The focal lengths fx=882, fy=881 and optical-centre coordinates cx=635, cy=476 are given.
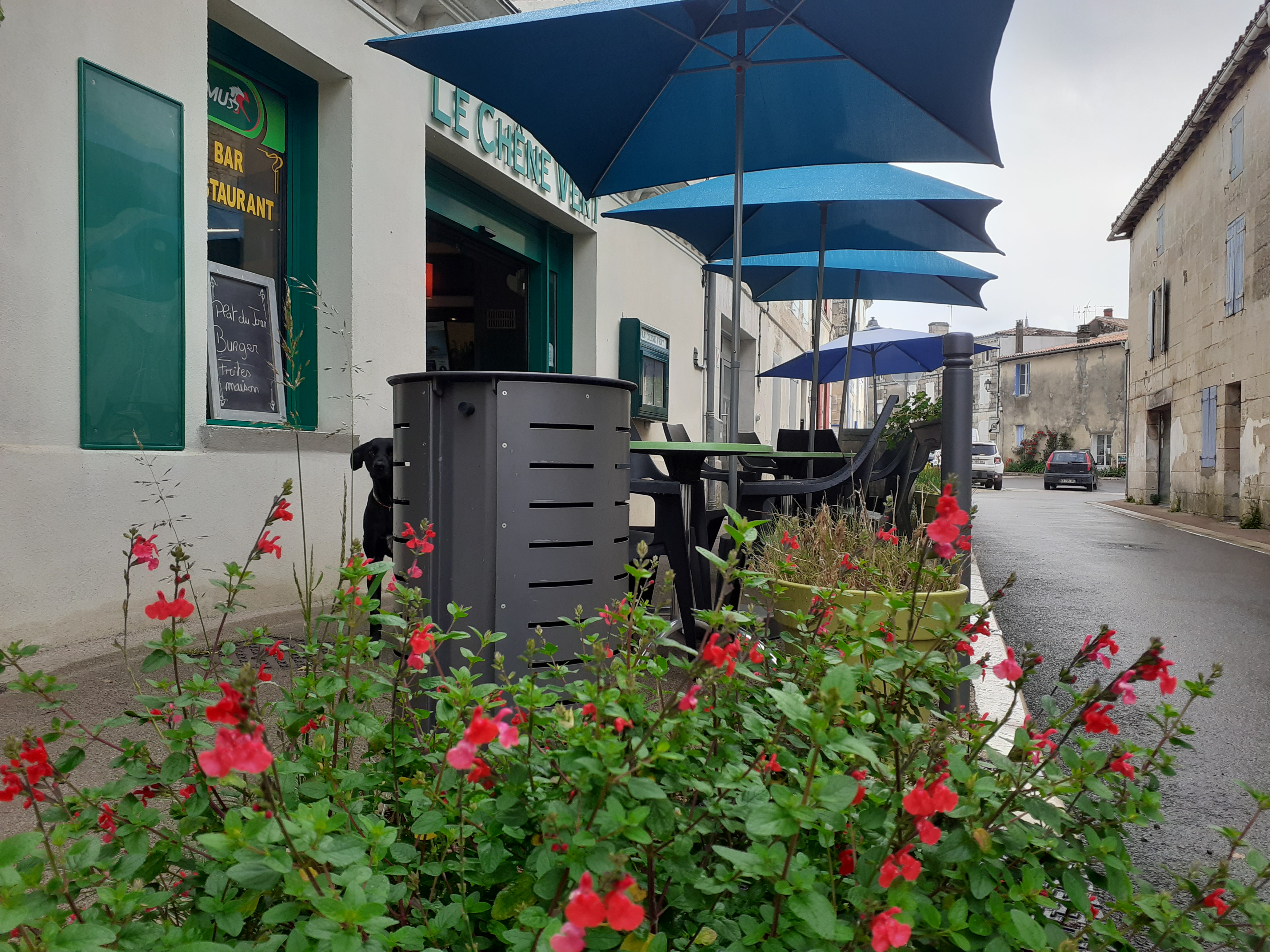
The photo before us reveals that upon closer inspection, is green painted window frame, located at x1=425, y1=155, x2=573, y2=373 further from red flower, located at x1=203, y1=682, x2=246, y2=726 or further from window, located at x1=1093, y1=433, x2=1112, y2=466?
window, located at x1=1093, y1=433, x2=1112, y2=466

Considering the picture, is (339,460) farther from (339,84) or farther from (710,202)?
(710,202)

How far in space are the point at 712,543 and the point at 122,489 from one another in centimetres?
273

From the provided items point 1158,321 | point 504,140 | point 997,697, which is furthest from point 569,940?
point 1158,321

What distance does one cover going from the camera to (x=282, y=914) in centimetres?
88

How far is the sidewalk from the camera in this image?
1097 centimetres

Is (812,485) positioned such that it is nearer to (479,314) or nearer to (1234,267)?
(479,314)

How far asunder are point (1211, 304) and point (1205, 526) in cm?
501

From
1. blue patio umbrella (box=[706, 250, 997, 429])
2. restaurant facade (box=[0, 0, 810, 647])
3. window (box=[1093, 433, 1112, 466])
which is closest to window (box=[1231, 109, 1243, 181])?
blue patio umbrella (box=[706, 250, 997, 429])

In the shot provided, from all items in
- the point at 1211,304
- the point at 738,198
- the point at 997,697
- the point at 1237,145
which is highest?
the point at 1237,145

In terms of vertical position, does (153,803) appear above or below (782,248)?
below

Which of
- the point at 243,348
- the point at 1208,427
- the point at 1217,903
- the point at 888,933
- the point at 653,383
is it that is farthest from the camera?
the point at 1208,427

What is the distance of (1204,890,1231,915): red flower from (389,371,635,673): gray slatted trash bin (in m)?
1.40

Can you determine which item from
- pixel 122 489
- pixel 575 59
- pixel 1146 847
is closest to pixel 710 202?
pixel 575 59

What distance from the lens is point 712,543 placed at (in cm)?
→ 456
